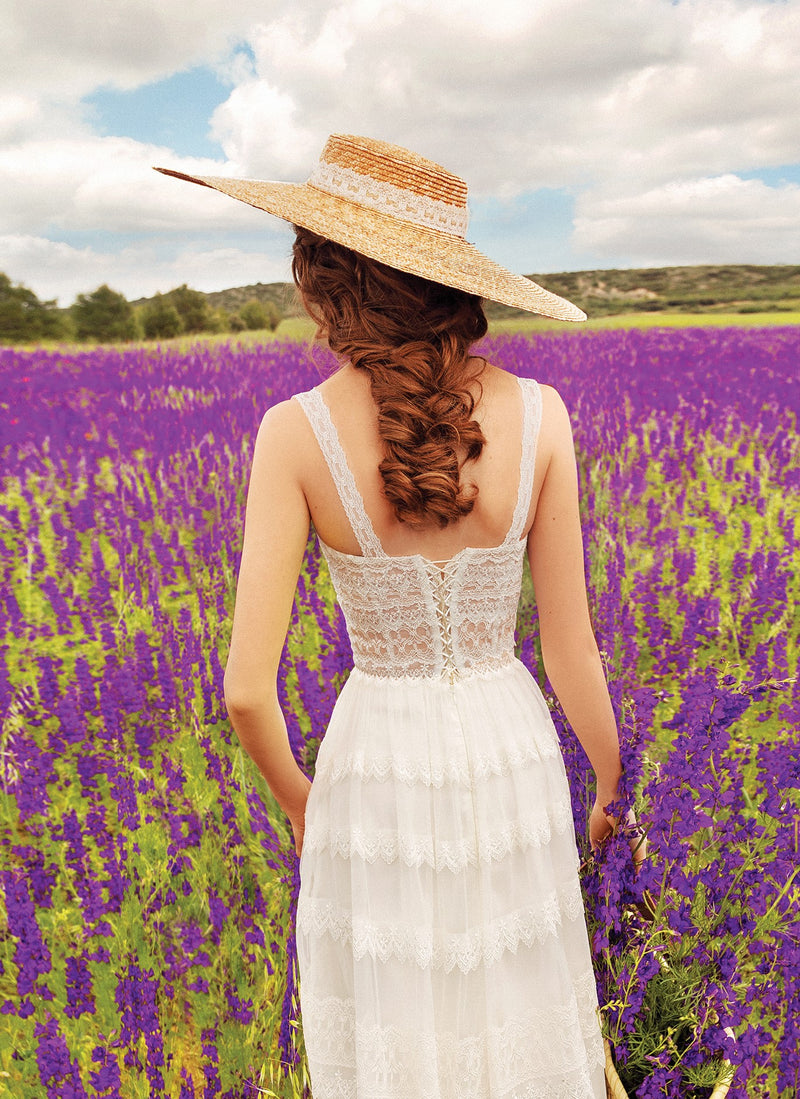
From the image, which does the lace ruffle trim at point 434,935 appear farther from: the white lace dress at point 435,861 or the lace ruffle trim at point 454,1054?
the lace ruffle trim at point 454,1054

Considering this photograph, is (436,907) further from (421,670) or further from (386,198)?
(386,198)

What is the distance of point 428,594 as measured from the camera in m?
1.36

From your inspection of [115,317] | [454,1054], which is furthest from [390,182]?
[115,317]

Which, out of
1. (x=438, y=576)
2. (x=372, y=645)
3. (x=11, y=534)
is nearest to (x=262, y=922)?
(x=372, y=645)

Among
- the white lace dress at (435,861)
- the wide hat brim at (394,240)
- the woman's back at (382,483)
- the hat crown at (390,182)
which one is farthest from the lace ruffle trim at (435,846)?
the hat crown at (390,182)

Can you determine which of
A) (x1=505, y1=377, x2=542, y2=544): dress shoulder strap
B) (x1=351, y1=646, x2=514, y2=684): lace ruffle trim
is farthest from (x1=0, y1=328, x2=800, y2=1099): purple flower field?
(x1=505, y1=377, x2=542, y2=544): dress shoulder strap

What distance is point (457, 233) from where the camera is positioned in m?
1.47

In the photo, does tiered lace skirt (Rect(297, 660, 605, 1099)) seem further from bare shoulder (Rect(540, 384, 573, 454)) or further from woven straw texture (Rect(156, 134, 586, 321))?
woven straw texture (Rect(156, 134, 586, 321))

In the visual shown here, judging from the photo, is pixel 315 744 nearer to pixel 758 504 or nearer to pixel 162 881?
pixel 162 881

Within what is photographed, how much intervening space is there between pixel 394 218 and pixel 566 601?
2.37 feet

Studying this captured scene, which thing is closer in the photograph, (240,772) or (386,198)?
(386,198)

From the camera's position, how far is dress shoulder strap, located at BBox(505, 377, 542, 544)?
1.33 metres

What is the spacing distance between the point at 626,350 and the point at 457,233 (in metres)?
11.4

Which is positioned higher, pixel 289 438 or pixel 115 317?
pixel 115 317
